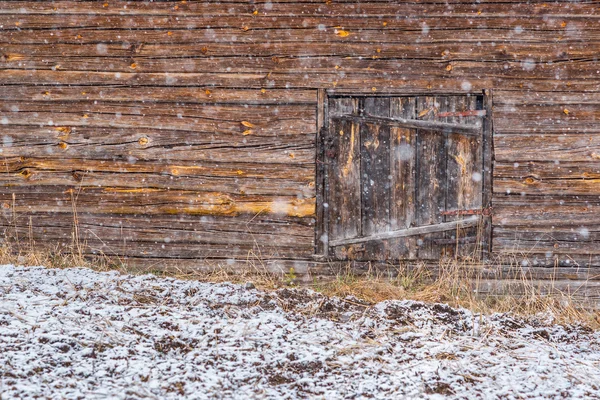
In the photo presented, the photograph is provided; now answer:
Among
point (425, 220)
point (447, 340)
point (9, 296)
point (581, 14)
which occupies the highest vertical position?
point (581, 14)

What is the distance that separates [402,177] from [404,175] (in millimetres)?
28

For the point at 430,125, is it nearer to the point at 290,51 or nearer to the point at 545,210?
the point at 545,210

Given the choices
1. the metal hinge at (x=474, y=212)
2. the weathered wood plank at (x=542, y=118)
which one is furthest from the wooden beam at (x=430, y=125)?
the metal hinge at (x=474, y=212)

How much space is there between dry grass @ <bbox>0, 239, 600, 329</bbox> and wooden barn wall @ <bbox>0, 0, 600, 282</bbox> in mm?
165

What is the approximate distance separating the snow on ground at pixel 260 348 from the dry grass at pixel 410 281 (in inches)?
19.9

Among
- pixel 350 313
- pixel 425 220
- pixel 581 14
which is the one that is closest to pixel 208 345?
pixel 350 313

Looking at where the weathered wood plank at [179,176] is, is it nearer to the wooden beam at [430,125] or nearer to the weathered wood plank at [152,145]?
the weathered wood plank at [152,145]

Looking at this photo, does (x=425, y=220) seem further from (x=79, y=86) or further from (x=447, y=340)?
(x=79, y=86)

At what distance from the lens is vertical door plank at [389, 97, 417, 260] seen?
190 inches

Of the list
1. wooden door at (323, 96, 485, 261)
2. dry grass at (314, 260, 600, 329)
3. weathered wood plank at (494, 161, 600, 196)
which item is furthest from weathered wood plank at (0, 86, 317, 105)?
weathered wood plank at (494, 161, 600, 196)

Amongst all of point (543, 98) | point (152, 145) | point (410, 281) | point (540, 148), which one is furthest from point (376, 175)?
point (152, 145)

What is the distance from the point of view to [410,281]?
4789 mm

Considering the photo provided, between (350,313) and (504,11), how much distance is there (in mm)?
3281

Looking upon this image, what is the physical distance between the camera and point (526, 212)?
191 inches
